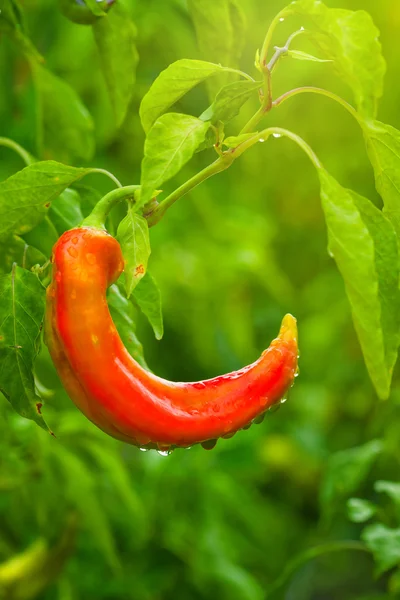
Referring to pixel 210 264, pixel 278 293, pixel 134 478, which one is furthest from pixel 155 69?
pixel 134 478

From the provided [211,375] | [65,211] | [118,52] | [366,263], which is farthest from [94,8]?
[211,375]

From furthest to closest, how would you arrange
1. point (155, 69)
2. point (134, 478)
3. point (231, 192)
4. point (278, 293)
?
point (231, 192), point (278, 293), point (134, 478), point (155, 69)

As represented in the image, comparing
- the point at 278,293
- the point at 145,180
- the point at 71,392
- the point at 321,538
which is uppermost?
the point at 145,180

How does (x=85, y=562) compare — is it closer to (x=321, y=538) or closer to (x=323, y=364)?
(x=321, y=538)

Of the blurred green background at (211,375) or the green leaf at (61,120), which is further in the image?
the blurred green background at (211,375)

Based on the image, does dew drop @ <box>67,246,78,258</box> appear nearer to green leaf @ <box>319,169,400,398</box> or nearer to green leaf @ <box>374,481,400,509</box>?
green leaf @ <box>319,169,400,398</box>

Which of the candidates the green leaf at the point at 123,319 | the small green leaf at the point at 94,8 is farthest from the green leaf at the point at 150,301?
the small green leaf at the point at 94,8

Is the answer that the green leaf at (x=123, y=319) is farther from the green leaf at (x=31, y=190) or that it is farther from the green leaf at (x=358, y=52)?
the green leaf at (x=358, y=52)
